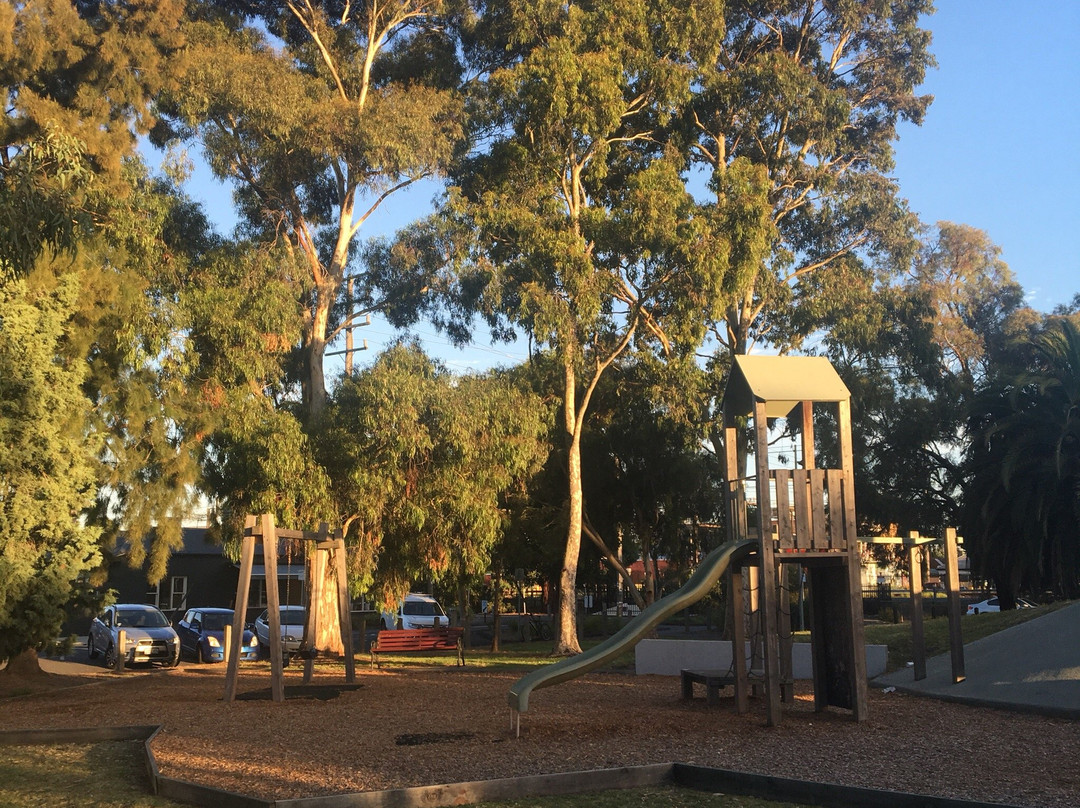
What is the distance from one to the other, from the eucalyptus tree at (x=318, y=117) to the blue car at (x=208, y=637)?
274 inches

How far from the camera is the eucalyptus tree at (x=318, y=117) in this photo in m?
25.1

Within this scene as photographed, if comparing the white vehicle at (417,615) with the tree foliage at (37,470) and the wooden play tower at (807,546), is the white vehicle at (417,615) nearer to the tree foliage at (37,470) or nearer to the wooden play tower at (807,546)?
the tree foliage at (37,470)

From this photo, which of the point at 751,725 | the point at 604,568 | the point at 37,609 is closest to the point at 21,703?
the point at 37,609

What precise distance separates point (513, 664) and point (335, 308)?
12207 mm

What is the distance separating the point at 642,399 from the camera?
31031mm

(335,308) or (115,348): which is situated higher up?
(335,308)

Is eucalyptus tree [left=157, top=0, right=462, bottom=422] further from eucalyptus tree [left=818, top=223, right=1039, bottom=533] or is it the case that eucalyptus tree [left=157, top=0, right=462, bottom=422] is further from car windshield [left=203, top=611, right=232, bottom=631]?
eucalyptus tree [left=818, top=223, right=1039, bottom=533]

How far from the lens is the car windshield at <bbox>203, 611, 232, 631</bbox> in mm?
28436

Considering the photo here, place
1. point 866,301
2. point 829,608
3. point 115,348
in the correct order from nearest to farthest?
point 829,608 → point 115,348 → point 866,301

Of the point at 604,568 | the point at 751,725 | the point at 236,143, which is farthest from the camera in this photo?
the point at 604,568

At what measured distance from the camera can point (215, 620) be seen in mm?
28812

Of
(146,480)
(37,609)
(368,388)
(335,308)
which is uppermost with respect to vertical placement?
(335,308)

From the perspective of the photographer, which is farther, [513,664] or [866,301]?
[866,301]

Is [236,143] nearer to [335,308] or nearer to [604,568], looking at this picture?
[335,308]
